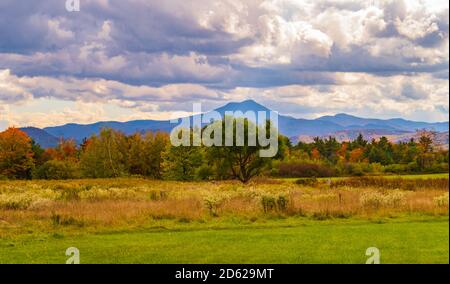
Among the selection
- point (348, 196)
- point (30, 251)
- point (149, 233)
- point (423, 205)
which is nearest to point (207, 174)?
point (348, 196)

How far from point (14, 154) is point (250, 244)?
62515mm

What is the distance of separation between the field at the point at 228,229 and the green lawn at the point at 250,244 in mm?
31

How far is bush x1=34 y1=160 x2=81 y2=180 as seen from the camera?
239ft

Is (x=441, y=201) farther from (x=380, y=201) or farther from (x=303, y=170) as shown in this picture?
(x=303, y=170)

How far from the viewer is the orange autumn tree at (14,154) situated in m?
71.2

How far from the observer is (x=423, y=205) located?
1046 inches

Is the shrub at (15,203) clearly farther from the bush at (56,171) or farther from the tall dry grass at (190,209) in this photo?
the bush at (56,171)

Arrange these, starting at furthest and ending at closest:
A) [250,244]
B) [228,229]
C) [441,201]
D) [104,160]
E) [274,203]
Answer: [104,160] → [441,201] → [274,203] → [228,229] → [250,244]

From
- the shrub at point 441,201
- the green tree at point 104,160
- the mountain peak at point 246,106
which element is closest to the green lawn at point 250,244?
the shrub at point 441,201

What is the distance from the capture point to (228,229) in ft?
70.1

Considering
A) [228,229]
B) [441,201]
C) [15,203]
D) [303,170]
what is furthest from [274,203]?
[303,170]

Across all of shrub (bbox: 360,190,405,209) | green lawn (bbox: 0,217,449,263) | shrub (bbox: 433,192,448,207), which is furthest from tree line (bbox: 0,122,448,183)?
green lawn (bbox: 0,217,449,263)
